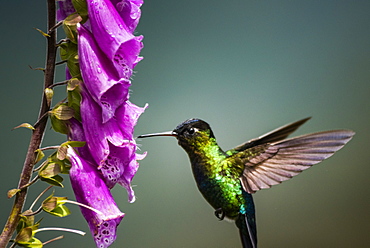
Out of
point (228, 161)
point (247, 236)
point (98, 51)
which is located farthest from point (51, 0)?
point (247, 236)

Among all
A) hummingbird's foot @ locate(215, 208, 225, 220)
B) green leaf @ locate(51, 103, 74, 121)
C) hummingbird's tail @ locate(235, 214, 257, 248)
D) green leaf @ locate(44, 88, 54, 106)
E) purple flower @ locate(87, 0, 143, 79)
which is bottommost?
hummingbird's tail @ locate(235, 214, 257, 248)

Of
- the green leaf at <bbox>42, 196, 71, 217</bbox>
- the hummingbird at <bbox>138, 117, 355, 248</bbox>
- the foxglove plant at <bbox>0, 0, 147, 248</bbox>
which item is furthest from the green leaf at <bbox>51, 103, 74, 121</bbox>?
the hummingbird at <bbox>138, 117, 355, 248</bbox>

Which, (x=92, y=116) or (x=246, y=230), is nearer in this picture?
(x=92, y=116)

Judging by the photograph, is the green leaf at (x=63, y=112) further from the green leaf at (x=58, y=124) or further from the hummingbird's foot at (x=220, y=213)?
the hummingbird's foot at (x=220, y=213)

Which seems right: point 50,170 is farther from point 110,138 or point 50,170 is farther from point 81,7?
point 81,7

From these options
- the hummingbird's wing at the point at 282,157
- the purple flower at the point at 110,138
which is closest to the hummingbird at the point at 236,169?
the hummingbird's wing at the point at 282,157

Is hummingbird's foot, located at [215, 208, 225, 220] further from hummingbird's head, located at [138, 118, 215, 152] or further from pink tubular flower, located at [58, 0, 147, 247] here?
pink tubular flower, located at [58, 0, 147, 247]

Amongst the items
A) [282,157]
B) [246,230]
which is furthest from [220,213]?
[282,157]
